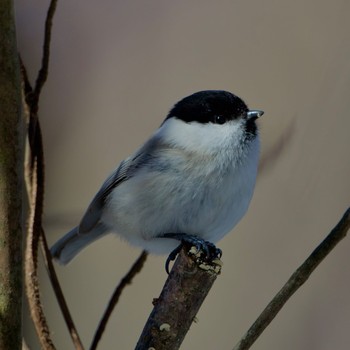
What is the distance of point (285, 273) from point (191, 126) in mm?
454

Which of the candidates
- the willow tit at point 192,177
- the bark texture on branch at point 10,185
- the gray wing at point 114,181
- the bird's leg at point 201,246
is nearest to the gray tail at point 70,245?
the gray wing at point 114,181

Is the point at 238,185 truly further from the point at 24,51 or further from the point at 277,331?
the point at 24,51

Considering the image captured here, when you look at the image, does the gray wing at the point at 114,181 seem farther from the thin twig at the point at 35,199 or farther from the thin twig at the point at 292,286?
the thin twig at the point at 292,286

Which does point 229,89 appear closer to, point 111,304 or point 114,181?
point 114,181

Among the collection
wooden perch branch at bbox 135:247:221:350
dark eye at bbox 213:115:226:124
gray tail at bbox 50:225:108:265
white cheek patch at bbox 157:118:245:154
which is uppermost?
dark eye at bbox 213:115:226:124

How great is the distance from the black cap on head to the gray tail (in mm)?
334

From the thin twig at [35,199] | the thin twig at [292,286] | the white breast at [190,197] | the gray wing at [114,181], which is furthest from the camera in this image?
the gray wing at [114,181]

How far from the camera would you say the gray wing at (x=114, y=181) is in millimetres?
1220

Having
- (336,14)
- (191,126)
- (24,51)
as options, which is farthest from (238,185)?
(24,51)

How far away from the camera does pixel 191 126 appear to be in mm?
1171

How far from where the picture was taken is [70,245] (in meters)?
1.36

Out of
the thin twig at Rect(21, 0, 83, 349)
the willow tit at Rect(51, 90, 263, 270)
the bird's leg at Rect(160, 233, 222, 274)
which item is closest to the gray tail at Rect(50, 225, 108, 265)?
the willow tit at Rect(51, 90, 263, 270)

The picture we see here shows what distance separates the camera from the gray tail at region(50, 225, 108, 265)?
1351 mm

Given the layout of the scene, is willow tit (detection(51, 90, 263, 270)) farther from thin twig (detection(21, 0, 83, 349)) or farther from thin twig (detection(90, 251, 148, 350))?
thin twig (detection(21, 0, 83, 349))
